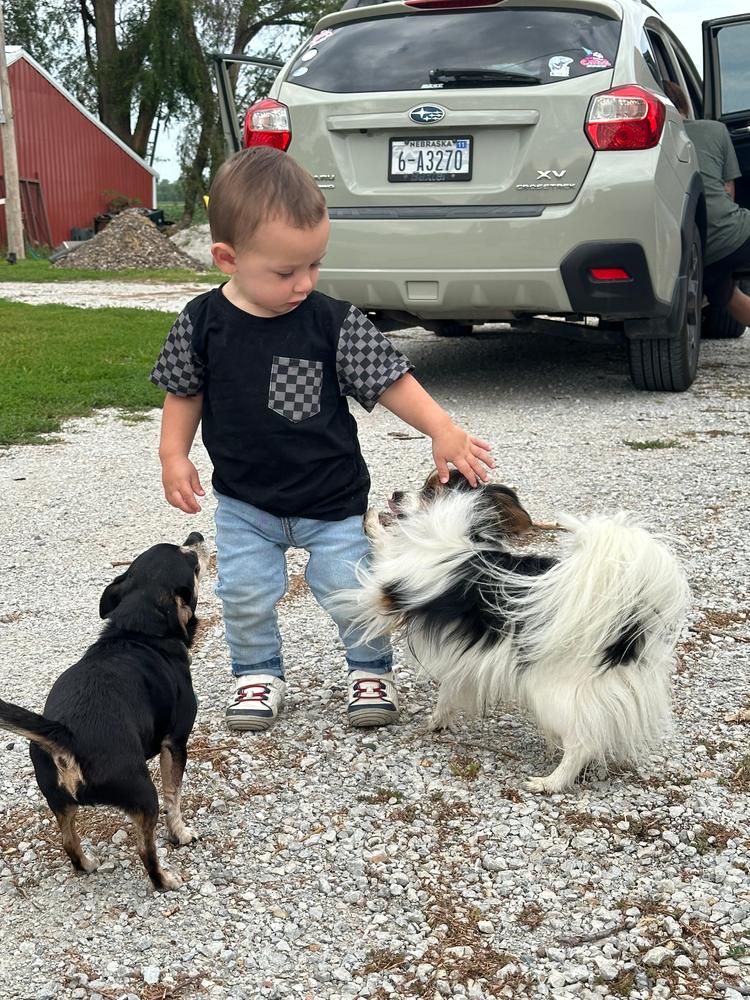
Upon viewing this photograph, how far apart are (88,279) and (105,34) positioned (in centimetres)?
2554

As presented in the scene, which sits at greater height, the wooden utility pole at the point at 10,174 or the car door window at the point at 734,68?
the car door window at the point at 734,68

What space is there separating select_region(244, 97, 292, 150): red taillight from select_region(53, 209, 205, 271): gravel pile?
1450 cm

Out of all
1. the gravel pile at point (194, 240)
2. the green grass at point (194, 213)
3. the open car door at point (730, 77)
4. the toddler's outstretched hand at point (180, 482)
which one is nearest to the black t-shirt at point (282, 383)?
the toddler's outstretched hand at point (180, 482)

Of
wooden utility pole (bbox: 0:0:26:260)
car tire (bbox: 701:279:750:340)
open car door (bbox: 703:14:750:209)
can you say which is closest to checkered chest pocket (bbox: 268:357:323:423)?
open car door (bbox: 703:14:750:209)

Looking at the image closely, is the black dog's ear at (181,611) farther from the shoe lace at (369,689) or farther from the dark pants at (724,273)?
the dark pants at (724,273)

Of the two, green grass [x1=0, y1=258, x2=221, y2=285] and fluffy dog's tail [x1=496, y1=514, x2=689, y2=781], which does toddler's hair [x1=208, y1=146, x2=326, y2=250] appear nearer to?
fluffy dog's tail [x1=496, y1=514, x2=689, y2=781]

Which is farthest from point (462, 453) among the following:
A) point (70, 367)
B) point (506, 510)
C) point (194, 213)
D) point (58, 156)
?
point (194, 213)

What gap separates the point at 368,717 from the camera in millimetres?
3205

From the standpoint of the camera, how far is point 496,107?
6156 mm

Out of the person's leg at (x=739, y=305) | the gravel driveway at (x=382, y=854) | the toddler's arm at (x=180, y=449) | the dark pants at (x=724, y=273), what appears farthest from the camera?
the person's leg at (x=739, y=305)

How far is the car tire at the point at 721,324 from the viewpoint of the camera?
9.82 meters

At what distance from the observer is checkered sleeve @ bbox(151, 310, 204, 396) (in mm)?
3148

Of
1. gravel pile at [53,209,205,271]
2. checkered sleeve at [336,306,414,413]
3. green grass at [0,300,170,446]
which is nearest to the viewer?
checkered sleeve at [336,306,414,413]

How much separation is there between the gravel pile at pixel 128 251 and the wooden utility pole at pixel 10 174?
4463 millimetres
